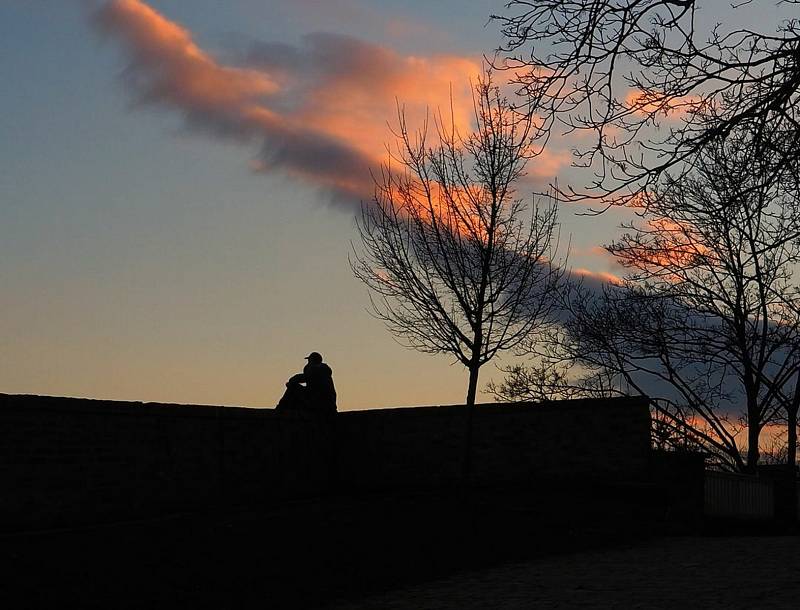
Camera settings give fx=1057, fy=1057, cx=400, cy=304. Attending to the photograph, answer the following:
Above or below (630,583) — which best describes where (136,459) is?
above

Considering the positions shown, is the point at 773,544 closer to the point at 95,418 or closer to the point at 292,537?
the point at 292,537

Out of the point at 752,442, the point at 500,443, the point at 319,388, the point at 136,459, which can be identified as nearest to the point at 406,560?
the point at 136,459

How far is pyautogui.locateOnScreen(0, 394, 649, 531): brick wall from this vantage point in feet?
46.0

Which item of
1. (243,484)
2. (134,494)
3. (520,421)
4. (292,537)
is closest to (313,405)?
(243,484)

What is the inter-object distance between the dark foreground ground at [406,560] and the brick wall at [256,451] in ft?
3.10

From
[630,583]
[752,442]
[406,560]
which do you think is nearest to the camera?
[630,583]

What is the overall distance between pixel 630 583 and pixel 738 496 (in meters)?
10.0

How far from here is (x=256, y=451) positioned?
1842 centimetres

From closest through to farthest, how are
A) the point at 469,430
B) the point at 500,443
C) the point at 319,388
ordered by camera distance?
the point at 469,430, the point at 500,443, the point at 319,388

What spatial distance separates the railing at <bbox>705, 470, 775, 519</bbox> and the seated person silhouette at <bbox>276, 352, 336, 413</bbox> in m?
7.28

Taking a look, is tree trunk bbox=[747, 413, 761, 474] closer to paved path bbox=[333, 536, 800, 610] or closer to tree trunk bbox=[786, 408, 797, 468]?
tree trunk bbox=[786, 408, 797, 468]

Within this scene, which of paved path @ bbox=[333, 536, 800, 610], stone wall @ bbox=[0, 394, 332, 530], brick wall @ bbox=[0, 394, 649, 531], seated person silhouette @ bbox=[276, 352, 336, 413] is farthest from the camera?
seated person silhouette @ bbox=[276, 352, 336, 413]

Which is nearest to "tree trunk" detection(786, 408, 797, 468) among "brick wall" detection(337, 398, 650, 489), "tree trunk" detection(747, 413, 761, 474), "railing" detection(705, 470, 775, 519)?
"tree trunk" detection(747, 413, 761, 474)

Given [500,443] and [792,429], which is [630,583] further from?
[792,429]
